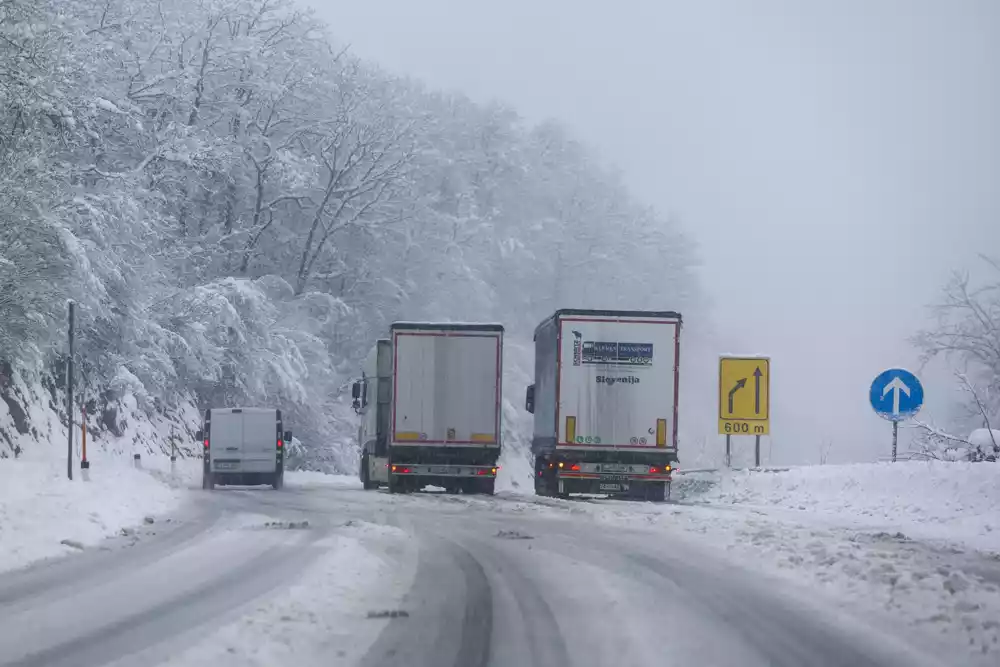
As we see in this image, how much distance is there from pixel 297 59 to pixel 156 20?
19.6 ft

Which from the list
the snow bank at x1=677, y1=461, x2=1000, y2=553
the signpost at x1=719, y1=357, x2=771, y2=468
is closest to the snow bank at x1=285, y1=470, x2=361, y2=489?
the signpost at x1=719, y1=357, x2=771, y2=468

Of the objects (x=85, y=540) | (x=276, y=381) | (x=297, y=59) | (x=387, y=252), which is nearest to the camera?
(x=85, y=540)

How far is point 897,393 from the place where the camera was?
70.0 feet

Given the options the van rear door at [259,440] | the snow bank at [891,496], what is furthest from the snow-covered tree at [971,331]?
the van rear door at [259,440]

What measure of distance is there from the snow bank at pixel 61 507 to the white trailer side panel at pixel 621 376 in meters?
8.35

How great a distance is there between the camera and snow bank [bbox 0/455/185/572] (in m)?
14.7

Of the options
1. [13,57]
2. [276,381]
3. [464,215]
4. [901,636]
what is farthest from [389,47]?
[901,636]

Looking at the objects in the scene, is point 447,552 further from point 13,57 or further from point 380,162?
point 380,162

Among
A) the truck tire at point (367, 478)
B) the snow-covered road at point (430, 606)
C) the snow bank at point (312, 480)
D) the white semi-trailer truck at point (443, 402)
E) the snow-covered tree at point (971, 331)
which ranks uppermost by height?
the snow-covered tree at point (971, 331)

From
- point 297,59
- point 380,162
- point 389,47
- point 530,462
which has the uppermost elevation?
point 389,47

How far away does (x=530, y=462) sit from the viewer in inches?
2404

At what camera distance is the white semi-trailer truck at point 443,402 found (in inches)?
1137

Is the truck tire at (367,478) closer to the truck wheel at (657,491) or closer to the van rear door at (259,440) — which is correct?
the van rear door at (259,440)

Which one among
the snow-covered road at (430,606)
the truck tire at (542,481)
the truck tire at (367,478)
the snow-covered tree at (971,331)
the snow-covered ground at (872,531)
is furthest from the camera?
the snow-covered tree at (971,331)
